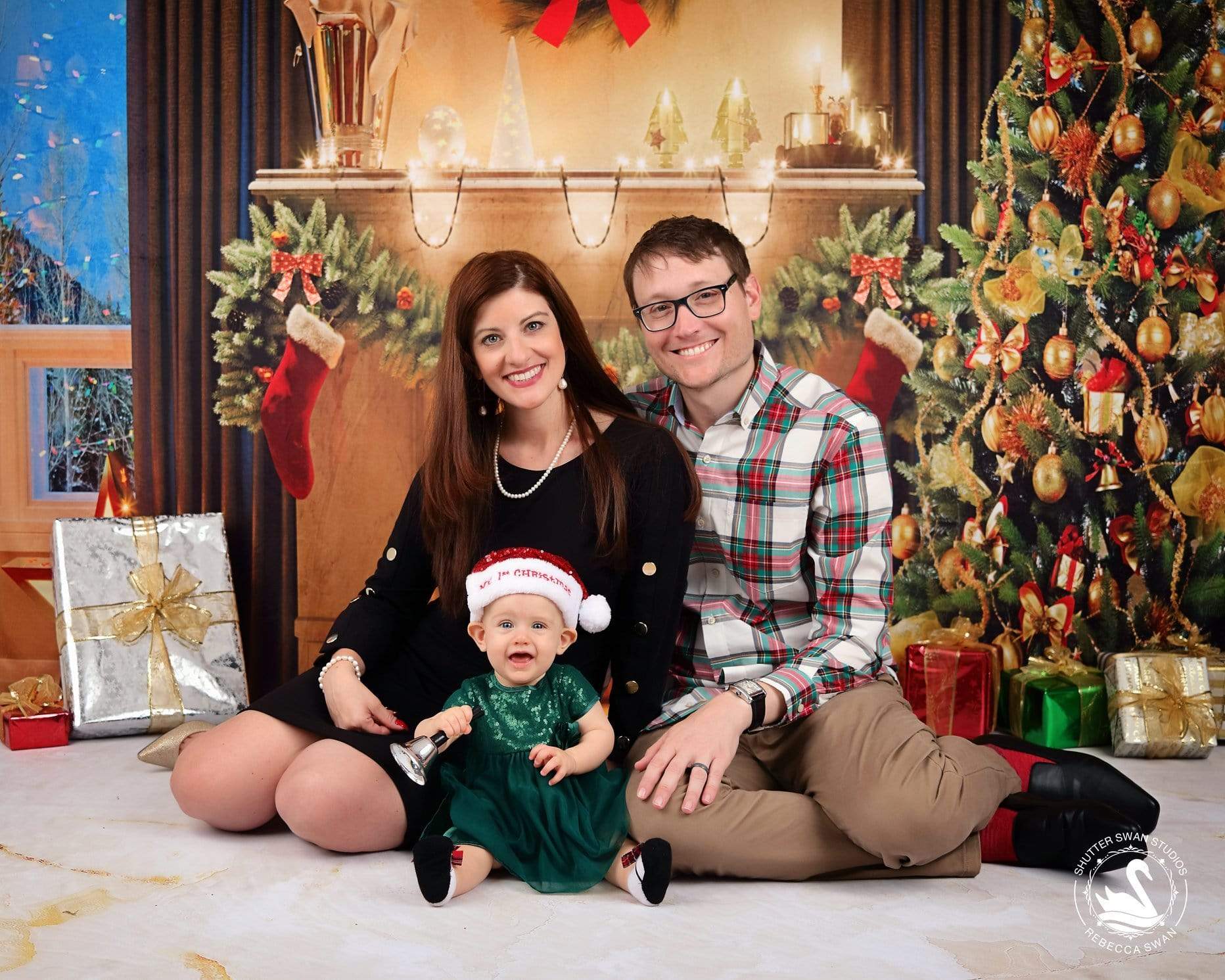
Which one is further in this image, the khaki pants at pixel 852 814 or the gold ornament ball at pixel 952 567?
the gold ornament ball at pixel 952 567

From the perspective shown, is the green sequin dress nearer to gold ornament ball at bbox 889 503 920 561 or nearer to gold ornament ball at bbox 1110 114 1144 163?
gold ornament ball at bbox 889 503 920 561

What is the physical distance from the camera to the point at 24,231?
3.25m

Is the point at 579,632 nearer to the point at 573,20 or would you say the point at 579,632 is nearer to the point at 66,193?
the point at 573,20

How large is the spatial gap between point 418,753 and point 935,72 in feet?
8.10

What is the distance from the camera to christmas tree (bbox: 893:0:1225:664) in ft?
10.1

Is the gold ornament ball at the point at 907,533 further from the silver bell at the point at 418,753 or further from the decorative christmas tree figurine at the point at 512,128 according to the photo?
the silver bell at the point at 418,753

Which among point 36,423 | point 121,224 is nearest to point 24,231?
point 121,224

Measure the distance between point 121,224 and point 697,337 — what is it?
2.07m

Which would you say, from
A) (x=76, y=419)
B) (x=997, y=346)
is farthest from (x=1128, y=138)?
(x=76, y=419)

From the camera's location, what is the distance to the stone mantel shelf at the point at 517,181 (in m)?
3.14

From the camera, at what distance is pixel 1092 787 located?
6.72 ft

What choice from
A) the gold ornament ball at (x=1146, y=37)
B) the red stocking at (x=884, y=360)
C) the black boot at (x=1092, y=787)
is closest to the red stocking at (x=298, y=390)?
the red stocking at (x=884, y=360)

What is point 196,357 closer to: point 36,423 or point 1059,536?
point 36,423

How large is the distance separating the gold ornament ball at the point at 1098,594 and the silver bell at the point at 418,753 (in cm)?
216
